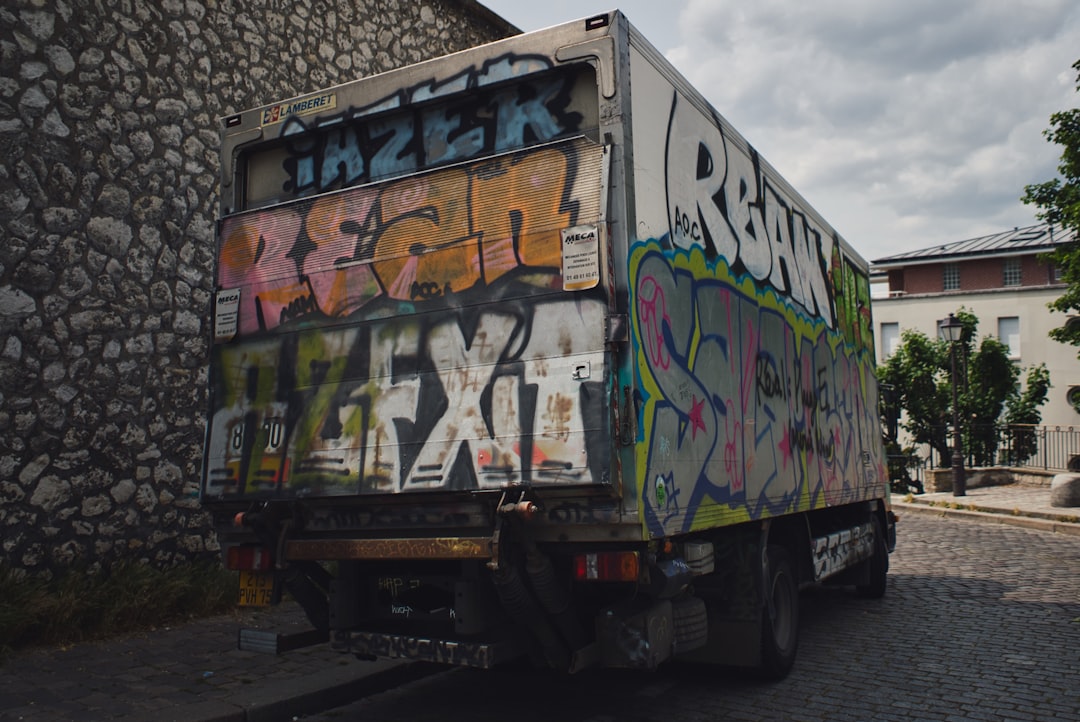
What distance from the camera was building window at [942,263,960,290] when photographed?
50812mm

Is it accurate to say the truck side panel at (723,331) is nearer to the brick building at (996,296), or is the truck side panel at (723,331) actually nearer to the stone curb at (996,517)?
the stone curb at (996,517)

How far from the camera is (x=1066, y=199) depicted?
24844 millimetres

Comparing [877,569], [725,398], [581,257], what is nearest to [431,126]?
[581,257]

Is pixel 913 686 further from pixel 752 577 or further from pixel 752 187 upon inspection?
pixel 752 187

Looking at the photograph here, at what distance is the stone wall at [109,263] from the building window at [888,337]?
46.9 m

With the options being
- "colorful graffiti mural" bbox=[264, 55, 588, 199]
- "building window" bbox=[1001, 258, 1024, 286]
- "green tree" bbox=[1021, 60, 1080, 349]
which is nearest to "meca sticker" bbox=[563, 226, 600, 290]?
"colorful graffiti mural" bbox=[264, 55, 588, 199]

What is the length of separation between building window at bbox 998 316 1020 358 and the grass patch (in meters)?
48.0

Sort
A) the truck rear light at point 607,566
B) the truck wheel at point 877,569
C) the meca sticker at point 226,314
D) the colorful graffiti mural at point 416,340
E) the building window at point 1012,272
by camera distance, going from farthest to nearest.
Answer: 1. the building window at point 1012,272
2. the truck wheel at point 877,569
3. the meca sticker at point 226,314
4. the colorful graffiti mural at point 416,340
5. the truck rear light at point 607,566

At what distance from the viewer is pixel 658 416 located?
187 inches

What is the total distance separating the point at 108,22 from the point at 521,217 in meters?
5.27

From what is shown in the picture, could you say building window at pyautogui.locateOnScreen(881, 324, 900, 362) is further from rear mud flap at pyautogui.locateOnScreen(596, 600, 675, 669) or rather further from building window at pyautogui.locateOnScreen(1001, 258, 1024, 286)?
rear mud flap at pyautogui.locateOnScreen(596, 600, 675, 669)

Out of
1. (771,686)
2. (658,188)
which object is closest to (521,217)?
(658,188)

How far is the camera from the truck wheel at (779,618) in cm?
612

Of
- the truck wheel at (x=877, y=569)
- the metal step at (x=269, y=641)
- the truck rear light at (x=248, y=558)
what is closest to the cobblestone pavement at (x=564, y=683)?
the metal step at (x=269, y=641)
